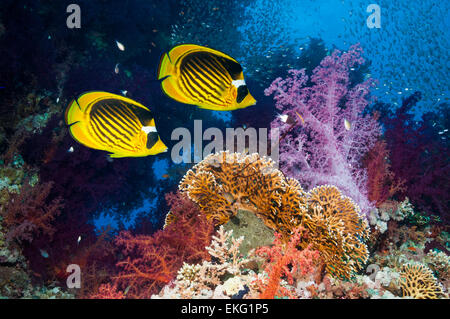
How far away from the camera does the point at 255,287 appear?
7.45 ft

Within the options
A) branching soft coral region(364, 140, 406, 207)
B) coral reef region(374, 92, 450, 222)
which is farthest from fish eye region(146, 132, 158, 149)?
coral reef region(374, 92, 450, 222)

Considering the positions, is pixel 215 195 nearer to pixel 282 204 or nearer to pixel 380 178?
pixel 282 204

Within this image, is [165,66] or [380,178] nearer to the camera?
[165,66]

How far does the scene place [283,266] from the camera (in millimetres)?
2137

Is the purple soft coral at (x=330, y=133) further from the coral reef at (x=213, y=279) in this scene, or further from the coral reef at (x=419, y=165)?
the coral reef at (x=213, y=279)

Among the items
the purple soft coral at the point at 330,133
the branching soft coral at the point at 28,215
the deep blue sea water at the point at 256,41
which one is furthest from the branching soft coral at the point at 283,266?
the deep blue sea water at the point at 256,41

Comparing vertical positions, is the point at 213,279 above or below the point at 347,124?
below

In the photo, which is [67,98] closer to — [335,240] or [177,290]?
[177,290]

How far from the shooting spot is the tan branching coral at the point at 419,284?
2.62 m

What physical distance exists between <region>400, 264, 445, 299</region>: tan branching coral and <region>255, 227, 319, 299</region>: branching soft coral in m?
1.01

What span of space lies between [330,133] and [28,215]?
16.2 ft

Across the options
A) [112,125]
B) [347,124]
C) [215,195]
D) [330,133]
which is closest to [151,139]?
[112,125]
